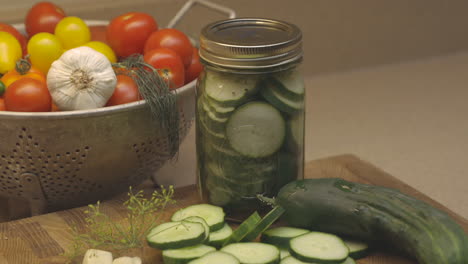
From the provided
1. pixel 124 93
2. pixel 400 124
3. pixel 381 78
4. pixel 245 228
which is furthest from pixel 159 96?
pixel 381 78

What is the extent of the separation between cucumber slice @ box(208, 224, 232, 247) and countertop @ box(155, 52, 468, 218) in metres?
0.38

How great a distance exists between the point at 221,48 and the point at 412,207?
325 millimetres

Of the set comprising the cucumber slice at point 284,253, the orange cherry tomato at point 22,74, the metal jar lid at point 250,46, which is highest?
the metal jar lid at point 250,46

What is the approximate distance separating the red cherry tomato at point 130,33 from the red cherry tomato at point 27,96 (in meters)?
0.22

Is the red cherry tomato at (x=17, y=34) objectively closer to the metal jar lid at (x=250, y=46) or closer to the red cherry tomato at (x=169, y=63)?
the red cherry tomato at (x=169, y=63)

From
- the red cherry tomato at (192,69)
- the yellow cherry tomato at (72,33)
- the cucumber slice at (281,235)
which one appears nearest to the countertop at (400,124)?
the red cherry tomato at (192,69)

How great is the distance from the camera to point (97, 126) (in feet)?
3.31

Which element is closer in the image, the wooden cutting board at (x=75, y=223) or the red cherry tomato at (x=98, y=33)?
the wooden cutting board at (x=75, y=223)

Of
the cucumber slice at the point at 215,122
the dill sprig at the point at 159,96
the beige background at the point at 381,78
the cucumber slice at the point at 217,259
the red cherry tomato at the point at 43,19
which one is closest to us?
the cucumber slice at the point at 217,259

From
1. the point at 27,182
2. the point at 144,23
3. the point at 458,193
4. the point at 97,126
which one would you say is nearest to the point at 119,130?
the point at 97,126

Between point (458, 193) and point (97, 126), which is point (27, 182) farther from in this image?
point (458, 193)

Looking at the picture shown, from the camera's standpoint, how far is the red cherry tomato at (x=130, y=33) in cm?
121

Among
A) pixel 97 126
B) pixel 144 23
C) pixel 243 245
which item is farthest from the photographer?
pixel 144 23

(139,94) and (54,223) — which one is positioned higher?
(139,94)
